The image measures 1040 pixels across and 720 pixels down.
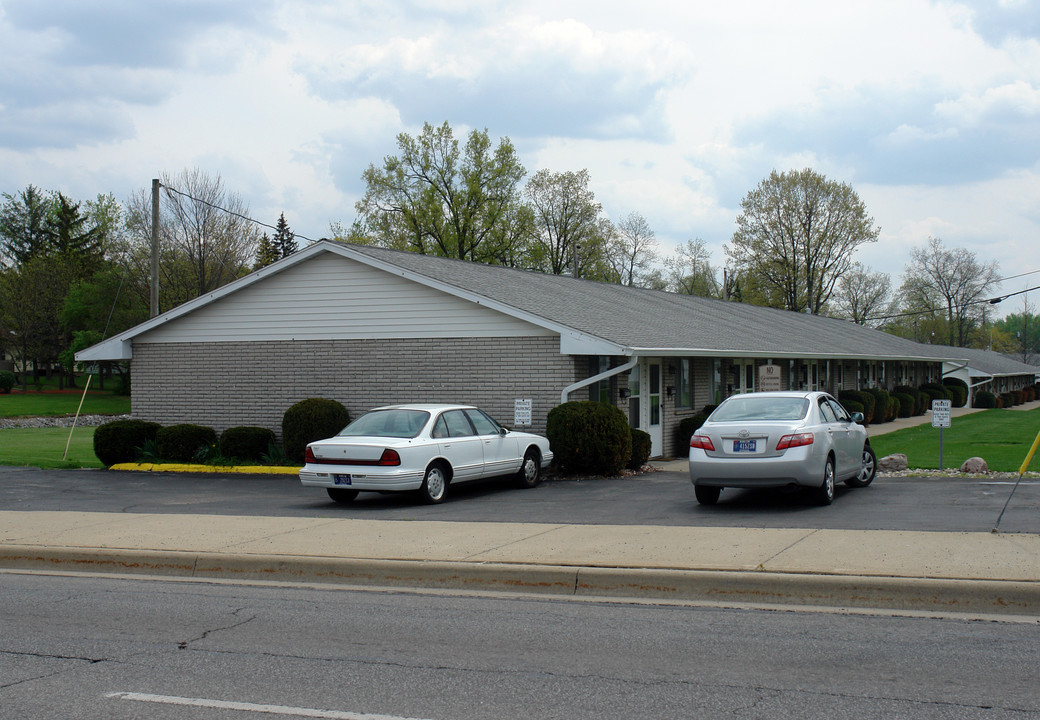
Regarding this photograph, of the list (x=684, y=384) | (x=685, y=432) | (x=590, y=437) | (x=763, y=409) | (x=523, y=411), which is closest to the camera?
(x=763, y=409)

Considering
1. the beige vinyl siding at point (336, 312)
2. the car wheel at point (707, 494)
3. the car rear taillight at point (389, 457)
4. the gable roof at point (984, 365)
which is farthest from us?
the gable roof at point (984, 365)

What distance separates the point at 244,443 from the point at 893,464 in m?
13.0

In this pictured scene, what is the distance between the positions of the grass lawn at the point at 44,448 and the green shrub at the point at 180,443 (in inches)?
72.8

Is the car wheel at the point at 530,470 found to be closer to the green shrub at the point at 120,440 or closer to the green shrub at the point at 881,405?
the green shrub at the point at 120,440

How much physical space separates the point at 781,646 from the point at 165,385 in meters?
19.0

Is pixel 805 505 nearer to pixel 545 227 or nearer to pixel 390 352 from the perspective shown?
pixel 390 352

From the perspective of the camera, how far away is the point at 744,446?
12172 millimetres

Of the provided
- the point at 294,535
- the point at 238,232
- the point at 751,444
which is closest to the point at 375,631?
the point at 294,535

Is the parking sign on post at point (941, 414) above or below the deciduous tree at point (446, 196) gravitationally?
Result: below

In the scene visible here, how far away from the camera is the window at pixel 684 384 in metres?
22.1

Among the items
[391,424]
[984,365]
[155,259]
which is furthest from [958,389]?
[391,424]

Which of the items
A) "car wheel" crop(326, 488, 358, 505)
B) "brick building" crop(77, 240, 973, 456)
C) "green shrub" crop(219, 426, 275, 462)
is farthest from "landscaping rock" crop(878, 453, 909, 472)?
"green shrub" crop(219, 426, 275, 462)

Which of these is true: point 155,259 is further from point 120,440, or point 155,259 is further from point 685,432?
point 685,432

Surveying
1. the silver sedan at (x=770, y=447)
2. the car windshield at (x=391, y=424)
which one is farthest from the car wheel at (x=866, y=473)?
the car windshield at (x=391, y=424)
